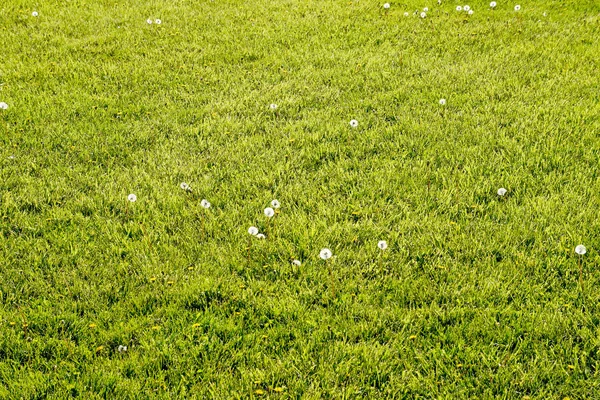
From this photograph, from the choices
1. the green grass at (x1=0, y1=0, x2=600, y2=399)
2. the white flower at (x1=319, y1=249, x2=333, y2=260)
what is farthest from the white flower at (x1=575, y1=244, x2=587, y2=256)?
the white flower at (x1=319, y1=249, x2=333, y2=260)

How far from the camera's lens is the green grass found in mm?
2883

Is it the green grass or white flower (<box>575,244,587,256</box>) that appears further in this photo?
white flower (<box>575,244,587,256</box>)

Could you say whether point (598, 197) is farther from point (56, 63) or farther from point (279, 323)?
point (56, 63)

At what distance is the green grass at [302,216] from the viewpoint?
2.88 meters

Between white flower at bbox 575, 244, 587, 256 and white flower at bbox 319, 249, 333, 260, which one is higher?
white flower at bbox 575, 244, 587, 256

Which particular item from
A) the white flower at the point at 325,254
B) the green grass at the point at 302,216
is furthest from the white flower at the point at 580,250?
the white flower at the point at 325,254

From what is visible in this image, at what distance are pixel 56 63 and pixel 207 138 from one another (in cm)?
256

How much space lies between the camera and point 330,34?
7090mm

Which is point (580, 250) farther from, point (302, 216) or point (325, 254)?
point (302, 216)

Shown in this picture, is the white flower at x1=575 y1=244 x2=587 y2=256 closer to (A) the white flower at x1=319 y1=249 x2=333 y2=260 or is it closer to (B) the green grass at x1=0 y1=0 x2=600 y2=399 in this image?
(B) the green grass at x1=0 y1=0 x2=600 y2=399

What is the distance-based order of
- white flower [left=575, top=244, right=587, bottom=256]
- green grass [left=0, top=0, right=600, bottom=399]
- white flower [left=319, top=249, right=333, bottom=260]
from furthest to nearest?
white flower [left=319, top=249, right=333, bottom=260]
white flower [left=575, top=244, right=587, bottom=256]
green grass [left=0, top=0, right=600, bottom=399]

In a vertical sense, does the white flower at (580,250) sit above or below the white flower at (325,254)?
above

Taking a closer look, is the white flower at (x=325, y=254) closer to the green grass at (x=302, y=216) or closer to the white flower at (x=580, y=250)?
the green grass at (x=302, y=216)

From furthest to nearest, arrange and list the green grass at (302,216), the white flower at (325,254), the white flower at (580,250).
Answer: the white flower at (325,254) → the white flower at (580,250) → the green grass at (302,216)
